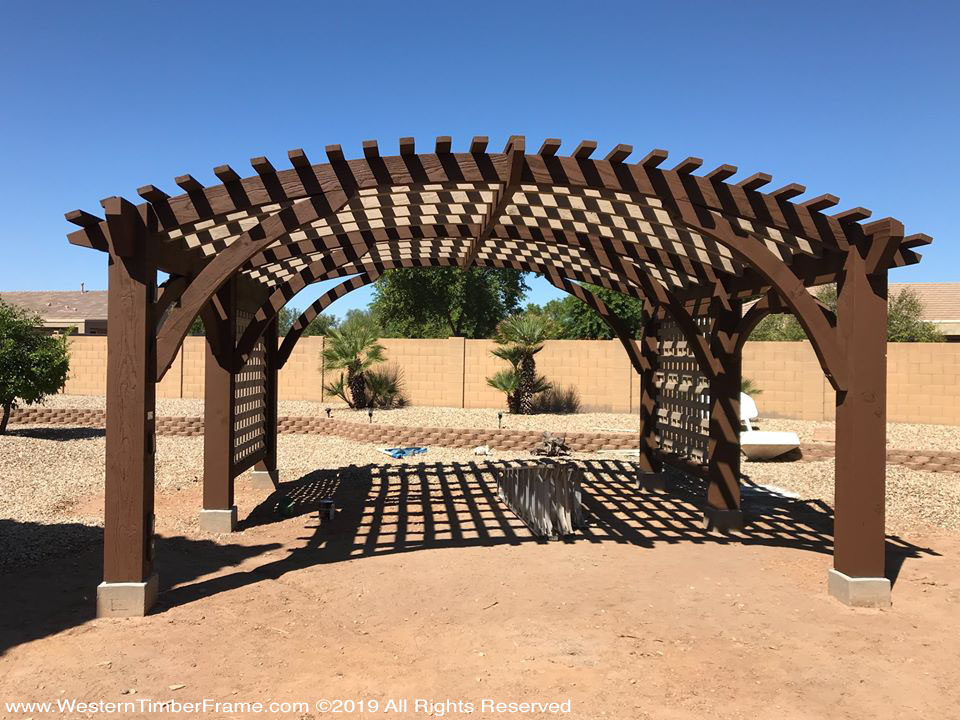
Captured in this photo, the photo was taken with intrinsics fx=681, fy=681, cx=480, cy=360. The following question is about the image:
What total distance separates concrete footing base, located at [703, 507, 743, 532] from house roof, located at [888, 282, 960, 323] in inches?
1207

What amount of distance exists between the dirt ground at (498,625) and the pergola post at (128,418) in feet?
1.12

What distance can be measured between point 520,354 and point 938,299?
29.7m

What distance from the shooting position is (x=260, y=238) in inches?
210

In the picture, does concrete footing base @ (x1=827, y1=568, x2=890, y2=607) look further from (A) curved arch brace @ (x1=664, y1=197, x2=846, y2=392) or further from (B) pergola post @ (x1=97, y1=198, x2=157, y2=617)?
(B) pergola post @ (x1=97, y1=198, x2=157, y2=617)

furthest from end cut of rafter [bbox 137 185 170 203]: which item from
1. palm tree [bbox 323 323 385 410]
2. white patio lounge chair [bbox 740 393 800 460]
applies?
palm tree [bbox 323 323 385 410]

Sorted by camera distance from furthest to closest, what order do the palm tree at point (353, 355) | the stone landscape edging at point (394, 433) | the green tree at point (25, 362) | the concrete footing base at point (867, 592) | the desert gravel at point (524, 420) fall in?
the palm tree at point (353, 355)
the desert gravel at point (524, 420)
the stone landscape edging at point (394, 433)
the green tree at point (25, 362)
the concrete footing base at point (867, 592)

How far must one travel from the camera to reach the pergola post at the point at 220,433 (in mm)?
7898


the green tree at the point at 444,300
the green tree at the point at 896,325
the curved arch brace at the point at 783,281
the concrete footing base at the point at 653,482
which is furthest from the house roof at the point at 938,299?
the curved arch brace at the point at 783,281

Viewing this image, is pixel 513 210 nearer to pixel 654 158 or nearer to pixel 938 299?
pixel 654 158

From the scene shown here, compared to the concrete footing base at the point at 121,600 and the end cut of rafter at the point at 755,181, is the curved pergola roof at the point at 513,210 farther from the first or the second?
the concrete footing base at the point at 121,600

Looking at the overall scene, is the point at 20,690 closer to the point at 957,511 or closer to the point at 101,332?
the point at 957,511

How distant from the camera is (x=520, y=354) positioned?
59.1ft

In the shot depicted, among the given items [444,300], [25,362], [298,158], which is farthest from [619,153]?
[444,300]

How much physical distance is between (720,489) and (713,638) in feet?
11.7
